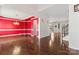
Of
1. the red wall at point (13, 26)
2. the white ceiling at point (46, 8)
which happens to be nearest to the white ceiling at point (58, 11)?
the white ceiling at point (46, 8)

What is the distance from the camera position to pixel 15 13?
1.97m

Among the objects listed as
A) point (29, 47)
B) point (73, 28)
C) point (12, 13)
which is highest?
point (12, 13)

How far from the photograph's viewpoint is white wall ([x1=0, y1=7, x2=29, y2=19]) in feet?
6.41

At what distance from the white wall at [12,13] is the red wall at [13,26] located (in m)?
0.06

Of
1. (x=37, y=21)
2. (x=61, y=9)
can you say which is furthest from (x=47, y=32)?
(x=61, y=9)

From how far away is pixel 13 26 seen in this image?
1978 millimetres

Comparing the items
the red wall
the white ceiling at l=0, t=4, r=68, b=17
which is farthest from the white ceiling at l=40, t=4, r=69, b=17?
the red wall

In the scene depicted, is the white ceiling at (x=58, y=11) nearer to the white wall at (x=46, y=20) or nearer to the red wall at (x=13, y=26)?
the white wall at (x=46, y=20)

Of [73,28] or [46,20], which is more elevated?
[46,20]

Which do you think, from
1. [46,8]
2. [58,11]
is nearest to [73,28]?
[58,11]

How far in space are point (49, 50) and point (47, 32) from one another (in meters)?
0.29

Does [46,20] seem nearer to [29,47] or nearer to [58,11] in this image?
[58,11]

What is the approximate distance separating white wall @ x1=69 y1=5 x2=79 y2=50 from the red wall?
0.61 metres

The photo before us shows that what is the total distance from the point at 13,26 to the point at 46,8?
0.58 meters
